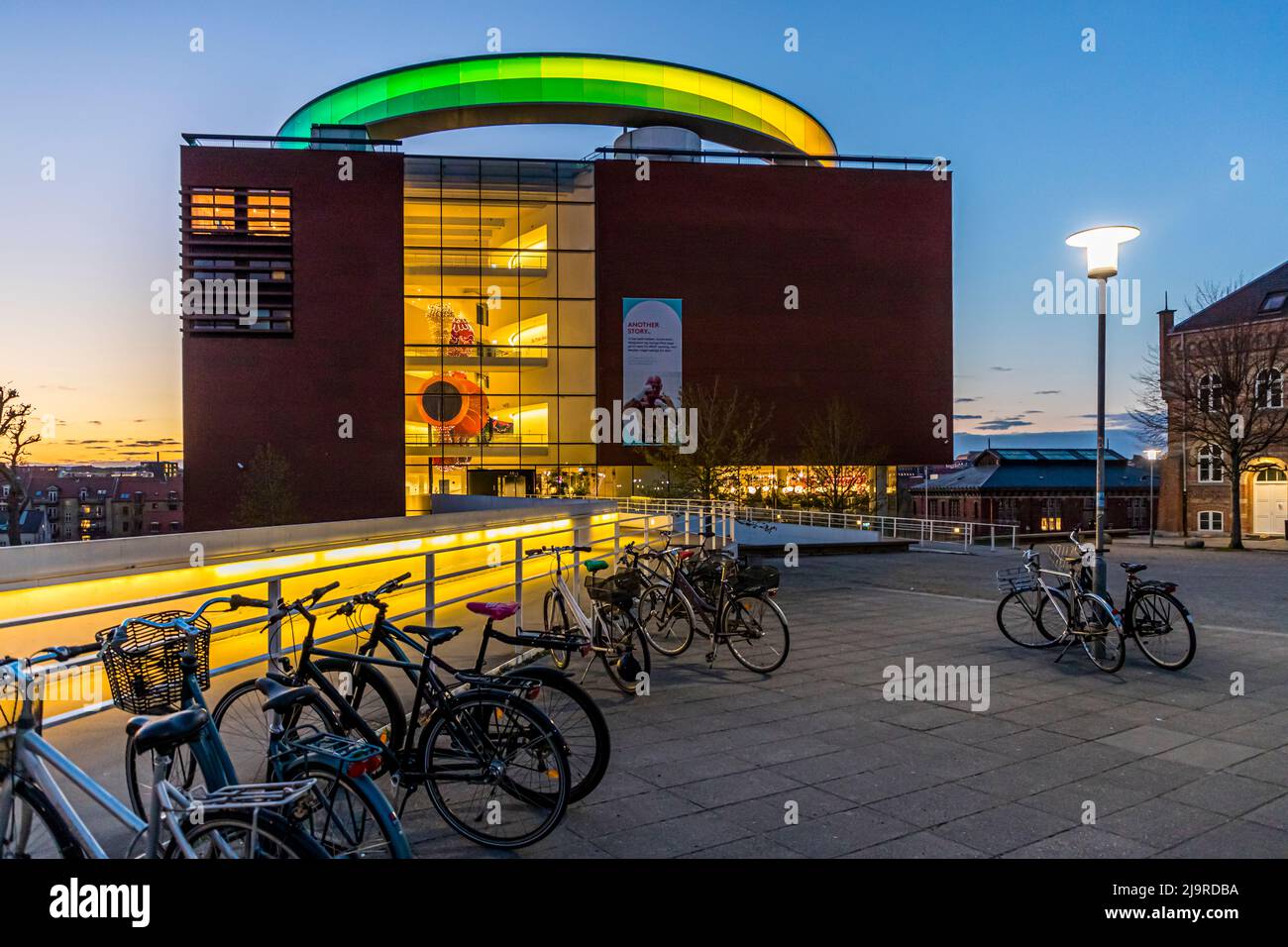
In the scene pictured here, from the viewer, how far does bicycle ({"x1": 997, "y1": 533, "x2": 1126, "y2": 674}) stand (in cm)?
759

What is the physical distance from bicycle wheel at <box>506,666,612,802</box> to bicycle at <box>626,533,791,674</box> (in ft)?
11.2

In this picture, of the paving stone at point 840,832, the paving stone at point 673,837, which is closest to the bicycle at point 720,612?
the paving stone at point 840,832

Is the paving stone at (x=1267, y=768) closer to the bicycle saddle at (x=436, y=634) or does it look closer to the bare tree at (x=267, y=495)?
the bicycle saddle at (x=436, y=634)

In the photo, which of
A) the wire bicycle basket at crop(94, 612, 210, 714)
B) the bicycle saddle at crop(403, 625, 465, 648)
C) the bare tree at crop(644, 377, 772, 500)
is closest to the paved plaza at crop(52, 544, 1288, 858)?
the wire bicycle basket at crop(94, 612, 210, 714)

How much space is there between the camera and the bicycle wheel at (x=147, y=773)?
3262mm

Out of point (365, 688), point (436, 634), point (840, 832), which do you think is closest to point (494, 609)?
point (436, 634)

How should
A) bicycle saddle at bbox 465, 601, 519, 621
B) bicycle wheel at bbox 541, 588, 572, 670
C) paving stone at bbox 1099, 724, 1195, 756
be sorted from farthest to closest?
bicycle wheel at bbox 541, 588, 572, 670, paving stone at bbox 1099, 724, 1195, 756, bicycle saddle at bbox 465, 601, 519, 621

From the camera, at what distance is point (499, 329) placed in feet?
131

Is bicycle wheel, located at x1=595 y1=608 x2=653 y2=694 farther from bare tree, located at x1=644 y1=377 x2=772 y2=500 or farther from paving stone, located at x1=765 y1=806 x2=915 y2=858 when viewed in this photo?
bare tree, located at x1=644 y1=377 x2=772 y2=500

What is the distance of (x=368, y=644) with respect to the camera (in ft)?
14.7

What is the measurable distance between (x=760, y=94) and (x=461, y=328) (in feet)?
66.7

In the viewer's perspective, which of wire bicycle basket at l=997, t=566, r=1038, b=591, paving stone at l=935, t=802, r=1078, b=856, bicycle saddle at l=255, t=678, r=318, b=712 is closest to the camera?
bicycle saddle at l=255, t=678, r=318, b=712

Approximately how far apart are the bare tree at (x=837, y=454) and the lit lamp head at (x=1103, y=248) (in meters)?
26.4
